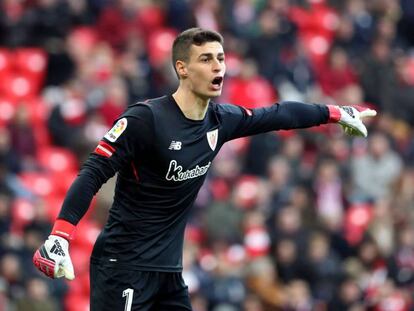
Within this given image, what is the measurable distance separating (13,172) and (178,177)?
796 cm

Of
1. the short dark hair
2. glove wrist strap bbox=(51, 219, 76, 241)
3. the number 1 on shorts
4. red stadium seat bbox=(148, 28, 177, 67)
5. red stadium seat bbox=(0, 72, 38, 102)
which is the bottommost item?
the number 1 on shorts

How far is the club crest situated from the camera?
796cm

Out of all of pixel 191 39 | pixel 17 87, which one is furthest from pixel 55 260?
pixel 17 87

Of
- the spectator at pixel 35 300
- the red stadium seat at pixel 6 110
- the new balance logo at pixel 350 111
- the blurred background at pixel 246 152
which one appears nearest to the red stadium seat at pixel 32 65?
the blurred background at pixel 246 152

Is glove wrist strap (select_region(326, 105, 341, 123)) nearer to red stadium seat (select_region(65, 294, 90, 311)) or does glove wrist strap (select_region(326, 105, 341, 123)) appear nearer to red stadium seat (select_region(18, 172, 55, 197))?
red stadium seat (select_region(65, 294, 90, 311))

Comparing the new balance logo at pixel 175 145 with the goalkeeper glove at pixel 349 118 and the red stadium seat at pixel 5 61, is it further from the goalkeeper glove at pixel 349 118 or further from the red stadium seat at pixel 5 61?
the red stadium seat at pixel 5 61

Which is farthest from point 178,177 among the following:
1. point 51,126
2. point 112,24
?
point 112,24

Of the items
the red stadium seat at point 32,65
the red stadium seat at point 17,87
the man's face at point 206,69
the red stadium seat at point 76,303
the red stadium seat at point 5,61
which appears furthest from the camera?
the red stadium seat at point 32,65

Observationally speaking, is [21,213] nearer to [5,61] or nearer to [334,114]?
[5,61]

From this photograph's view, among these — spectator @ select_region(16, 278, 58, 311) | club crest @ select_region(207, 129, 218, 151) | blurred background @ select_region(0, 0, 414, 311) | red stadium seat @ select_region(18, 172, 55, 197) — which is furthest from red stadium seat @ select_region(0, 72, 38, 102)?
club crest @ select_region(207, 129, 218, 151)

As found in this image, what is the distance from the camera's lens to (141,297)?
7738mm

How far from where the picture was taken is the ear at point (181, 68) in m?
7.82

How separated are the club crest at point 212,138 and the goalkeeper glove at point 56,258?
122cm

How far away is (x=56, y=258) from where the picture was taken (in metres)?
7.09
